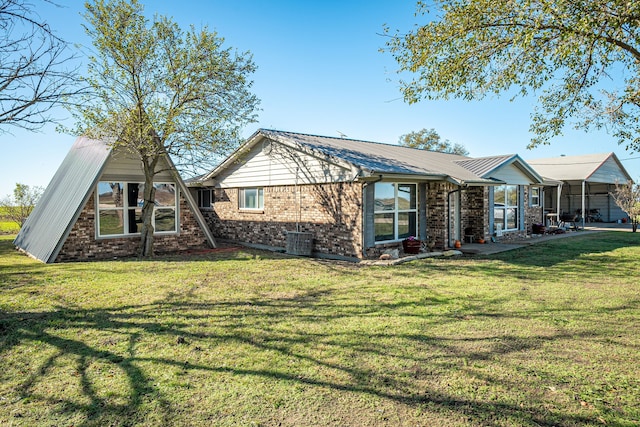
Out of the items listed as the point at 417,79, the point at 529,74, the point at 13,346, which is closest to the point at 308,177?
the point at 417,79

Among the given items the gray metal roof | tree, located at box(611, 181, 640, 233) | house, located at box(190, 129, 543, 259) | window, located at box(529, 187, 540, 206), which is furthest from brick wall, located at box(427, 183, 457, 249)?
tree, located at box(611, 181, 640, 233)

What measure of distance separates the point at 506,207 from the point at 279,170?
9619 mm

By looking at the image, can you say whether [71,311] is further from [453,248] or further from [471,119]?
[471,119]

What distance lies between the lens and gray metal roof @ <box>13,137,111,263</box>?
11344 mm

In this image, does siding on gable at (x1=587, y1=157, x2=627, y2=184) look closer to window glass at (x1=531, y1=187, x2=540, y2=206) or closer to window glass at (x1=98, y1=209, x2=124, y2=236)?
window glass at (x1=531, y1=187, x2=540, y2=206)

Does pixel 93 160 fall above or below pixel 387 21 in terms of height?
below

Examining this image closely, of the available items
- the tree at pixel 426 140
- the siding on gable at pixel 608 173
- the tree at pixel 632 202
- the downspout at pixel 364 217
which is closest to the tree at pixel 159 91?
the downspout at pixel 364 217

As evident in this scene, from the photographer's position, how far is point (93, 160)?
12680 millimetres

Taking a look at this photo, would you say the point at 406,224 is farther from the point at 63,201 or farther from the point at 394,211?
the point at 63,201

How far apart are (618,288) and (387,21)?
7283 mm

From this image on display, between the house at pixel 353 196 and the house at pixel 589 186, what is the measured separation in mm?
13001

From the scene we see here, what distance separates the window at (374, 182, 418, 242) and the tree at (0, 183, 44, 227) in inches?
694

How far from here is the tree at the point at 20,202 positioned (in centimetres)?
1933

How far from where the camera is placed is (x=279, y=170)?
14.0 metres
